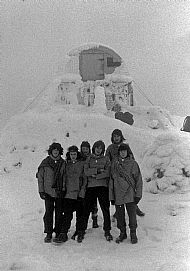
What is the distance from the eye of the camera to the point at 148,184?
6262mm

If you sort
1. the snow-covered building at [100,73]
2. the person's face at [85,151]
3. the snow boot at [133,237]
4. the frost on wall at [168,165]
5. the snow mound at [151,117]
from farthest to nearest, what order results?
the snow-covered building at [100,73]
the snow mound at [151,117]
the frost on wall at [168,165]
the person's face at [85,151]
the snow boot at [133,237]

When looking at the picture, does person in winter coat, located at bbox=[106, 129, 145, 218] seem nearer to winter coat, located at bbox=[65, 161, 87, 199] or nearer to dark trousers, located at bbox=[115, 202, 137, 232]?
winter coat, located at bbox=[65, 161, 87, 199]

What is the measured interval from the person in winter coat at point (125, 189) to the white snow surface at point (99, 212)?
24 cm

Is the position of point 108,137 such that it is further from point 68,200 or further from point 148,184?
point 68,200

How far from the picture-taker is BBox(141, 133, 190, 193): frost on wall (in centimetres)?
599

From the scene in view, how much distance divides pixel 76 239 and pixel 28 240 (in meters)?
0.62

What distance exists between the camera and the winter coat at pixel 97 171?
14.1 ft

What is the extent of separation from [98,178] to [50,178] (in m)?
0.62

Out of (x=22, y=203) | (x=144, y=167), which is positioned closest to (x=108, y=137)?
(x=144, y=167)

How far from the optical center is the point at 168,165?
6191 millimetres

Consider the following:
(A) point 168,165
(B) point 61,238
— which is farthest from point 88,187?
(A) point 168,165

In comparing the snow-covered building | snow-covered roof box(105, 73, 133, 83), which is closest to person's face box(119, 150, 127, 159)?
the snow-covered building

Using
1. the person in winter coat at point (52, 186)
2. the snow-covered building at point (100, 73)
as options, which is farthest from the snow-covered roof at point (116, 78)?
the person in winter coat at point (52, 186)

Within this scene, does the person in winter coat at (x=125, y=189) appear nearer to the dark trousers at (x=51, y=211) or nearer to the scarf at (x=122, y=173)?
the scarf at (x=122, y=173)
